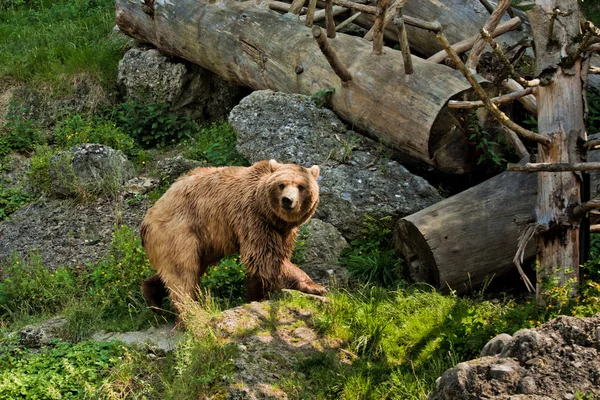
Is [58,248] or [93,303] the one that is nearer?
[93,303]

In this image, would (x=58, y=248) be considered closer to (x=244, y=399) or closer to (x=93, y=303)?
(x=93, y=303)

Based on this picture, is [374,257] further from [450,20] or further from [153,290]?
[450,20]

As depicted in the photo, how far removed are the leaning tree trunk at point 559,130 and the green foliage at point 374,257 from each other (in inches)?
70.9

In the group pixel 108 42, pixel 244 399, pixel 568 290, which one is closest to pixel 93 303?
pixel 244 399

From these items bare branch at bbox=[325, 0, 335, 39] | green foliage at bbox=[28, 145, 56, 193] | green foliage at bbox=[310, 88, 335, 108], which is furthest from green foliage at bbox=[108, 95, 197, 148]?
bare branch at bbox=[325, 0, 335, 39]

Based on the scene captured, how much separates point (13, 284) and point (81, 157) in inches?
74.9

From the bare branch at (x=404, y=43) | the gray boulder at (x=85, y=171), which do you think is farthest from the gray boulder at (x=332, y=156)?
the gray boulder at (x=85, y=171)

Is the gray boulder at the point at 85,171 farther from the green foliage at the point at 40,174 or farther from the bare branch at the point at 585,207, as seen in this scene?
the bare branch at the point at 585,207

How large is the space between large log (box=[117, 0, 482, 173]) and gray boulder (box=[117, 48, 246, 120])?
27cm

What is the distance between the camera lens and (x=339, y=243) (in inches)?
342

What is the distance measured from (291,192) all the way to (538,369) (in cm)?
313

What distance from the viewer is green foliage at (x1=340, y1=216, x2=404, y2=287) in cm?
812

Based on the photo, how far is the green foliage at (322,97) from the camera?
386 inches

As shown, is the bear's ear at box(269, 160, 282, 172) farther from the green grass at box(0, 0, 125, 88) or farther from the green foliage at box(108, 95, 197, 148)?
the green grass at box(0, 0, 125, 88)
